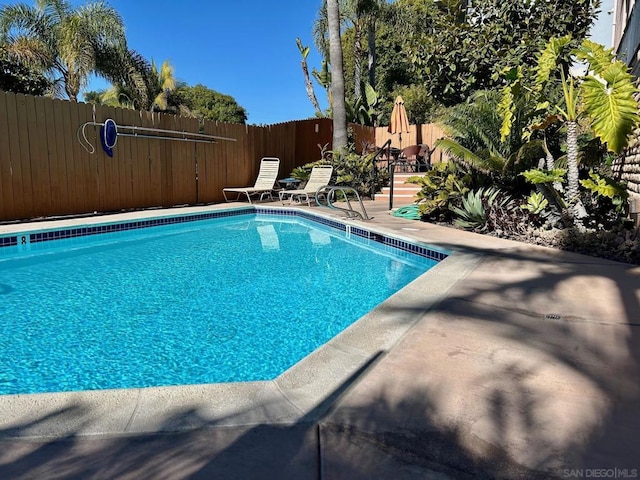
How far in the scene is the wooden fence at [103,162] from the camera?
7867 mm

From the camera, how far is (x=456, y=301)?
334 cm

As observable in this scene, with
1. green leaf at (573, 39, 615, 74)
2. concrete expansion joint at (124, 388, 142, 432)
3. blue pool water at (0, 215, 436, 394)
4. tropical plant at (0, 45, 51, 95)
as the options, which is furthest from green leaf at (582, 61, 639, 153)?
tropical plant at (0, 45, 51, 95)

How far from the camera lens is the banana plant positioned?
15.0ft

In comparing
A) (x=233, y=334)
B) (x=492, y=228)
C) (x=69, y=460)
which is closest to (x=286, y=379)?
(x=69, y=460)

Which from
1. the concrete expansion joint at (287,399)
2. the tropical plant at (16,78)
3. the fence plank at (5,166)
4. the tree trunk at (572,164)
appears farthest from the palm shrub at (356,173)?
the tropical plant at (16,78)

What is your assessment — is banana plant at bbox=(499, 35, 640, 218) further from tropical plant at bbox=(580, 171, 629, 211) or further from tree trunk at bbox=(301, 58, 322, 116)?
tree trunk at bbox=(301, 58, 322, 116)

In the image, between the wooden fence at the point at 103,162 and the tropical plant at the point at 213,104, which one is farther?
the tropical plant at the point at 213,104

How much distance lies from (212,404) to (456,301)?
6.86 feet

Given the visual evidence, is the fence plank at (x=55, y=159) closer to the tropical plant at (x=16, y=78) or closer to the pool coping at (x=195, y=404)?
the pool coping at (x=195, y=404)

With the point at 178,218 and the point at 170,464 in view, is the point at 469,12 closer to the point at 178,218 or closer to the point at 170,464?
the point at 178,218

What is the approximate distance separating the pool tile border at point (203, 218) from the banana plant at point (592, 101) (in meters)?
2.08

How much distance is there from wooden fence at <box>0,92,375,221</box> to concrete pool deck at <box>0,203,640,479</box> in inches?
294

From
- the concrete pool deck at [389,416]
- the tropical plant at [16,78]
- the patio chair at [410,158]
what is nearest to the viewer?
the concrete pool deck at [389,416]

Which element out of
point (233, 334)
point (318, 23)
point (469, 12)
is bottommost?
point (233, 334)
